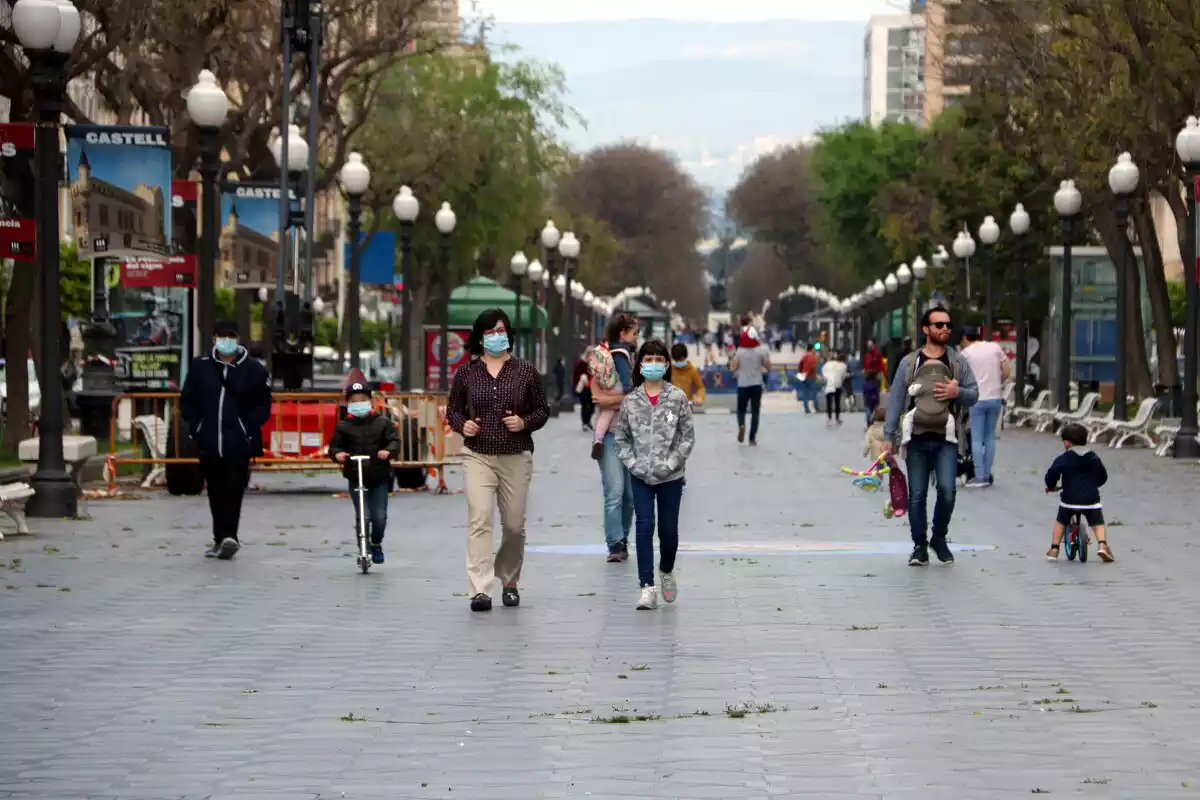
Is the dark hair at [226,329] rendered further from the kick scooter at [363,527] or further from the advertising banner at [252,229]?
the advertising banner at [252,229]

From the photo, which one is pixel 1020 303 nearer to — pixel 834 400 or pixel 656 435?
pixel 834 400

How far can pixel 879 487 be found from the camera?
25250mm

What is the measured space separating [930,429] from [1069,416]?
22.0 meters

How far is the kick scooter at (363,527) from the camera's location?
52.2ft

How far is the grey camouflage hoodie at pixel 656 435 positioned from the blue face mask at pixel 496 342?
0.78 m

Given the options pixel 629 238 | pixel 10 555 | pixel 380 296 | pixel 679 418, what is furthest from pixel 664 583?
pixel 629 238

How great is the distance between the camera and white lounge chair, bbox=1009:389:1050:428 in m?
43.3

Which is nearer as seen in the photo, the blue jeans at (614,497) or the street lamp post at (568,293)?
the blue jeans at (614,497)

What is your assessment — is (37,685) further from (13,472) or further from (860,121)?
(860,121)

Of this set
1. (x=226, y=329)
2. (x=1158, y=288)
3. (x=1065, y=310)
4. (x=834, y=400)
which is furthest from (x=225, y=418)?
(x=834, y=400)

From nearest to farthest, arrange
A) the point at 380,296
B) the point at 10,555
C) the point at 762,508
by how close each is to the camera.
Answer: the point at 10,555, the point at 762,508, the point at 380,296

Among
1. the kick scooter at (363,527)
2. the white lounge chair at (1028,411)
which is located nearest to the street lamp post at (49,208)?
the kick scooter at (363,527)

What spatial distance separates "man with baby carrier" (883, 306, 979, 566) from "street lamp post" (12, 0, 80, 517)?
24.3 ft

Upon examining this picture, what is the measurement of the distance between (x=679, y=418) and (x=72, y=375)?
117 ft
